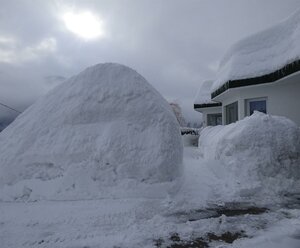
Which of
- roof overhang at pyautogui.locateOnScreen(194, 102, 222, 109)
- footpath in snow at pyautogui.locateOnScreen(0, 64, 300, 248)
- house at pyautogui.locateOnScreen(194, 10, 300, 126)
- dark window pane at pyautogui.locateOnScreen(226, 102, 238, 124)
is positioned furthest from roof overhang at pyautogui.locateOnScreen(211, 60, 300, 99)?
roof overhang at pyautogui.locateOnScreen(194, 102, 222, 109)

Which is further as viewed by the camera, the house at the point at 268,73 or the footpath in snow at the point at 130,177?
the house at the point at 268,73

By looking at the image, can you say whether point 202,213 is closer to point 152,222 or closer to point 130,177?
point 152,222

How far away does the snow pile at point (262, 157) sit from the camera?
7.15 metres

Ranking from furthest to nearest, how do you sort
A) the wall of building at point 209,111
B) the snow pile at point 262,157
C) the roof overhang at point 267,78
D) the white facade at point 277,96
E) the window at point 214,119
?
the window at point 214,119 → the wall of building at point 209,111 → the white facade at point 277,96 → the roof overhang at point 267,78 → the snow pile at point 262,157

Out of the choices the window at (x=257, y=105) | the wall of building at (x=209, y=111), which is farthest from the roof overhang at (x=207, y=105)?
the window at (x=257, y=105)

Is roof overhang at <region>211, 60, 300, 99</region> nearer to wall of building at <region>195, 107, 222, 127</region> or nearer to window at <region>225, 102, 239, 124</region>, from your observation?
window at <region>225, 102, 239, 124</region>

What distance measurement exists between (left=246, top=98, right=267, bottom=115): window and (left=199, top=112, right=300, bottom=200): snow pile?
4.50m

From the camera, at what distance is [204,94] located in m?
23.7

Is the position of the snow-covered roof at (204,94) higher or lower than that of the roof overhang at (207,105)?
higher

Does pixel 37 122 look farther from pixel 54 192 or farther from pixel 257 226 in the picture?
pixel 257 226

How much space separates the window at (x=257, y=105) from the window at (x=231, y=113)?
1432 millimetres

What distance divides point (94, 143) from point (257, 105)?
898 centimetres

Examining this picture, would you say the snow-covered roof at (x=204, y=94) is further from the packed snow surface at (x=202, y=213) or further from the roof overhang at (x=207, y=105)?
the packed snow surface at (x=202, y=213)

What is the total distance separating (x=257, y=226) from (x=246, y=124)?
4.47 metres
